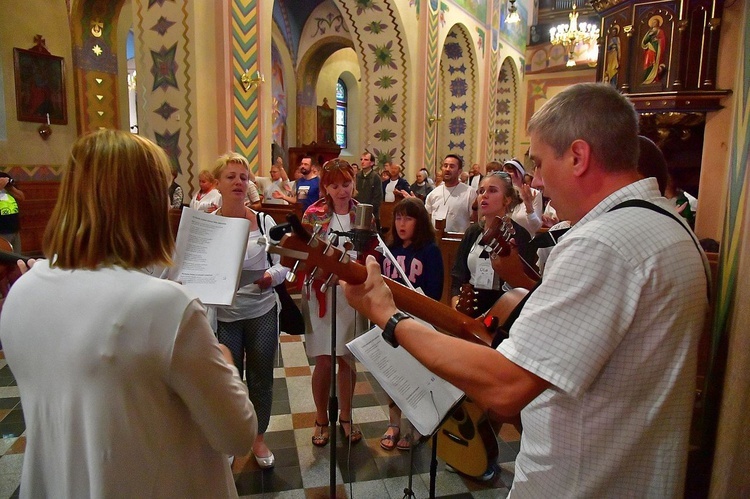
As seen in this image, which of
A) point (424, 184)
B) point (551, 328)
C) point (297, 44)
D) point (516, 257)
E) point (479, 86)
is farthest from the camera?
point (297, 44)

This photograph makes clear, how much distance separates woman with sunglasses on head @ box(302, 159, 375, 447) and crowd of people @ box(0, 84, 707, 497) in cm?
170

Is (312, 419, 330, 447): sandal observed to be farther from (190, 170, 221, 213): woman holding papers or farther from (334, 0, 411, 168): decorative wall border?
(334, 0, 411, 168): decorative wall border

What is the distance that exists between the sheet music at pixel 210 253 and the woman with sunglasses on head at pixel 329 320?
756mm

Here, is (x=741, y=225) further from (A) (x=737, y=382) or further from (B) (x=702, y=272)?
(A) (x=737, y=382)

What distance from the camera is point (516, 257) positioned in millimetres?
2381

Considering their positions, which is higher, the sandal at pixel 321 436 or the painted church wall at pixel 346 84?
the painted church wall at pixel 346 84

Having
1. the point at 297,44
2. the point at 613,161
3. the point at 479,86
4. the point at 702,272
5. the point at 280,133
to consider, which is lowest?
the point at 702,272

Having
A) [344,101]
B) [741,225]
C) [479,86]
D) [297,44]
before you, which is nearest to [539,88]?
[479,86]

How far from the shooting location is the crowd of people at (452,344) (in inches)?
39.2

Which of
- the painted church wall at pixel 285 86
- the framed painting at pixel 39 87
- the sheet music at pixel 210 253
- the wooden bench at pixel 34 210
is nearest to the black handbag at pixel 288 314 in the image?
the sheet music at pixel 210 253

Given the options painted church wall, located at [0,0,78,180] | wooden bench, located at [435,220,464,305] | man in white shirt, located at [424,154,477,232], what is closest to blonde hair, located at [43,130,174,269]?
wooden bench, located at [435,220,464,305]

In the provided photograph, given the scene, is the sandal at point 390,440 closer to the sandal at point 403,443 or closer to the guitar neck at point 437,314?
the sandal at point 403,443

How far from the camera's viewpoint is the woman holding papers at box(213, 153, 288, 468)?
8.85 feet

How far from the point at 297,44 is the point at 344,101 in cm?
328
